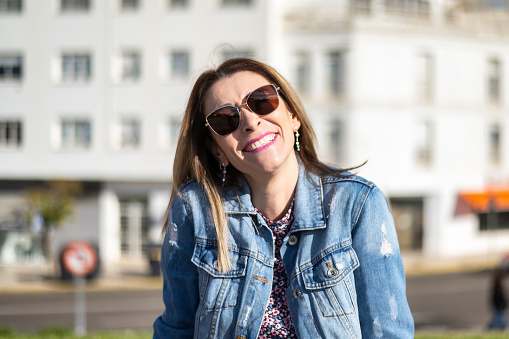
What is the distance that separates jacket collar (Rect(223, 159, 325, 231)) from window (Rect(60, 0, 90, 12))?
91.3 ft

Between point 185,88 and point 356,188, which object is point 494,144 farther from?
point 356,188

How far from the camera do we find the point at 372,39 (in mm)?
26688

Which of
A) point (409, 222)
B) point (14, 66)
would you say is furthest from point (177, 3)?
point (409, 222)

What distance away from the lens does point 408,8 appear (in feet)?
92.1

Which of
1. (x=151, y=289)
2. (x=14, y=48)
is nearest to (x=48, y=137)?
(x=14, y=48)

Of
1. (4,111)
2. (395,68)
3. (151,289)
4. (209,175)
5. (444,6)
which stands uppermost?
(444,6)

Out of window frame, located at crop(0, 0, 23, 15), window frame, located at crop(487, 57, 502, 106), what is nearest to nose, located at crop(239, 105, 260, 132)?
window frame, located at crop(0, 0, 23, 15)

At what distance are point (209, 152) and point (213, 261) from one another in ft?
1.91

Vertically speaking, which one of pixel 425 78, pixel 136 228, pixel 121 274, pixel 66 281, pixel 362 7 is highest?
pixel 362 7

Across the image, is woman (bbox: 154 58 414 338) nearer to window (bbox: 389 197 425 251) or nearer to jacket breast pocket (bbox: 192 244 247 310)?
jacket breast pocket (bbox: 192 244 247 310)

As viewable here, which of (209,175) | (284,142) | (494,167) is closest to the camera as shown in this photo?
(284,142)

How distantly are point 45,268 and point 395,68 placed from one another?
18.4 m

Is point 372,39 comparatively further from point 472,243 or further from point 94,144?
point 94,144

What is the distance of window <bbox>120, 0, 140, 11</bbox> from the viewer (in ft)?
90.6
